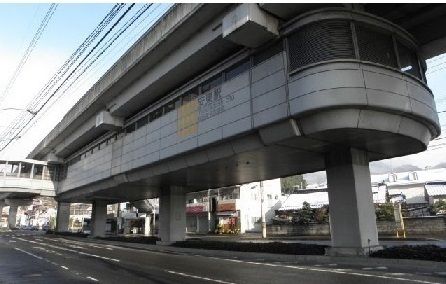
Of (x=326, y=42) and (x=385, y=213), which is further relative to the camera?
(x=385, y=213)

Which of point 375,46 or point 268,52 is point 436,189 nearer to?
point 375,46

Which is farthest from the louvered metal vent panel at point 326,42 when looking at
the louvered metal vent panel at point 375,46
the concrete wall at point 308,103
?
the louvered metal vent panel at point 375,46

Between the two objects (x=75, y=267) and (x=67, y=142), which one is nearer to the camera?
(x=75, y=267)

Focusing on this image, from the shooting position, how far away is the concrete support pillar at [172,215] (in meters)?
32.9

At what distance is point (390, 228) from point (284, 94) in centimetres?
2650

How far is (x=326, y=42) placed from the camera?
16703mm

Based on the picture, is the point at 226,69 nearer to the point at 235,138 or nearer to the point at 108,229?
the point at 235,138

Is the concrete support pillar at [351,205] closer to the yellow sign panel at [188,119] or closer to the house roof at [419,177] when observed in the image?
the yellow sign panel at [188,119]

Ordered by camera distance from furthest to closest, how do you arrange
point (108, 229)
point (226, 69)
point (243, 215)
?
point (108, 229) < point (243, 215) < point (226, 69)

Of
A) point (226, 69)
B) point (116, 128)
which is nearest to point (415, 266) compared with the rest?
point (226, 69)

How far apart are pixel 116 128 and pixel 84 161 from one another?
1121 cm

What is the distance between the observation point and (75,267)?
16766 mm

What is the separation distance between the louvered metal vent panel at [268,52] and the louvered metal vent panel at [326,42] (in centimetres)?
163

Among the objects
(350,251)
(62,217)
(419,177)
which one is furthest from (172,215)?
(419,177)
